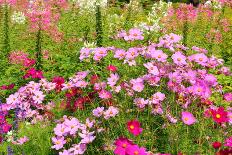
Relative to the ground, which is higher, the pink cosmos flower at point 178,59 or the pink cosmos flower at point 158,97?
the pink cosmos flower at point 178,59

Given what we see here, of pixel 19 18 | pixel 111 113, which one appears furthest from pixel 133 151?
pixel 19 18

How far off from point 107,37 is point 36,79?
1.71m

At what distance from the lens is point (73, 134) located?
378 centimetres

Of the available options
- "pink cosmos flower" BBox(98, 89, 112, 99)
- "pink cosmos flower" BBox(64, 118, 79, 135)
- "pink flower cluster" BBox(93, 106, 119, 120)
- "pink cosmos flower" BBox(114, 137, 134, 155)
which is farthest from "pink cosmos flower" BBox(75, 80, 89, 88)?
"pink cosmos flower" BBox(114, 137, 134, 155)

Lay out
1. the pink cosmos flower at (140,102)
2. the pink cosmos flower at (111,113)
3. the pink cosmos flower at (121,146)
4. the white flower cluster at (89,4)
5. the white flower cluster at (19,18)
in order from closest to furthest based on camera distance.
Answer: the pink cosmos flower at (121,146)
the pink cosmos flower at (111,113)
the pink cosmos flower at (140,102)
the white flower cluster at (89,4)
the white flower cluster at (19,18)

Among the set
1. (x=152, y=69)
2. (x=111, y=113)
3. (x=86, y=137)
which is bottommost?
(x=86, y=137)

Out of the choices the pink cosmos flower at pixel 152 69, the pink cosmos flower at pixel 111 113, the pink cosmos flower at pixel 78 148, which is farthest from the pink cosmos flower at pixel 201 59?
the pink cosmos flower at pixel 78 148

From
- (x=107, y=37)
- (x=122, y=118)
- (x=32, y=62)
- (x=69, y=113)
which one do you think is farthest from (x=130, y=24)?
(x=122, y=118)

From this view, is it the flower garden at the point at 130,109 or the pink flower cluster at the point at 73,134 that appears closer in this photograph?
the pink flower cluster at the point at 73,134

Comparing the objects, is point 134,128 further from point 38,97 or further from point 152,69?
point 38,97

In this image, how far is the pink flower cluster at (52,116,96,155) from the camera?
3.62m

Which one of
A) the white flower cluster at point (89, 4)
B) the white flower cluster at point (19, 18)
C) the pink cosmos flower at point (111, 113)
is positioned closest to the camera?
the pink cosmos flower at point (111, 113)

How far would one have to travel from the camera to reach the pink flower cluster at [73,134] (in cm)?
362

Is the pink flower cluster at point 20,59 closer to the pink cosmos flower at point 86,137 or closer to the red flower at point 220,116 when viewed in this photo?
the pink cosmos flower at point 86,137
